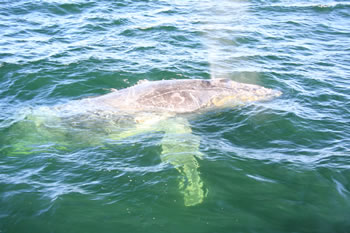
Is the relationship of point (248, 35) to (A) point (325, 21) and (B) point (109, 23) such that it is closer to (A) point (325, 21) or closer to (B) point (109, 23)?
(A) point (325, 21)

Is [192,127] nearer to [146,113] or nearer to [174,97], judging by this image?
[174,97]

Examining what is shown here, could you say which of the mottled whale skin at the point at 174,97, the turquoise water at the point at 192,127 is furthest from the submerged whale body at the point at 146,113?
the turquoise water at the point at 192,127

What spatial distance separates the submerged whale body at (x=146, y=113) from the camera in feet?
29.6

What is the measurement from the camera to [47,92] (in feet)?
38.9

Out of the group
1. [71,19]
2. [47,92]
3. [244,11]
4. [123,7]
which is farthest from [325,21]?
[47,92]

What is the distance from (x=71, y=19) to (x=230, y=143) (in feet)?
47.3

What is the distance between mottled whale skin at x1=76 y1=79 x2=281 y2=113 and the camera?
9836 millimetres

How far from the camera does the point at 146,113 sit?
973 cm

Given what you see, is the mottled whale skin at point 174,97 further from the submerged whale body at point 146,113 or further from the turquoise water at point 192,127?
the turquoise water at point 192,127

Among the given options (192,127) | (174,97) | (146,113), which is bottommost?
(192,127)

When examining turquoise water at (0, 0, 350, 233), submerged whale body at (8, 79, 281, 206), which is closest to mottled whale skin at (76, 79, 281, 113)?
submerged whale body at (8, 79, 281, 206)

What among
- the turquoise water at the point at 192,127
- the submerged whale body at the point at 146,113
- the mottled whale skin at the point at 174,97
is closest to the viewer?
the turquoise water at the point at 192,127

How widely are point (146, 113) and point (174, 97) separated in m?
0.96

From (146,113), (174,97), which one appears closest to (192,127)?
(174,97)
